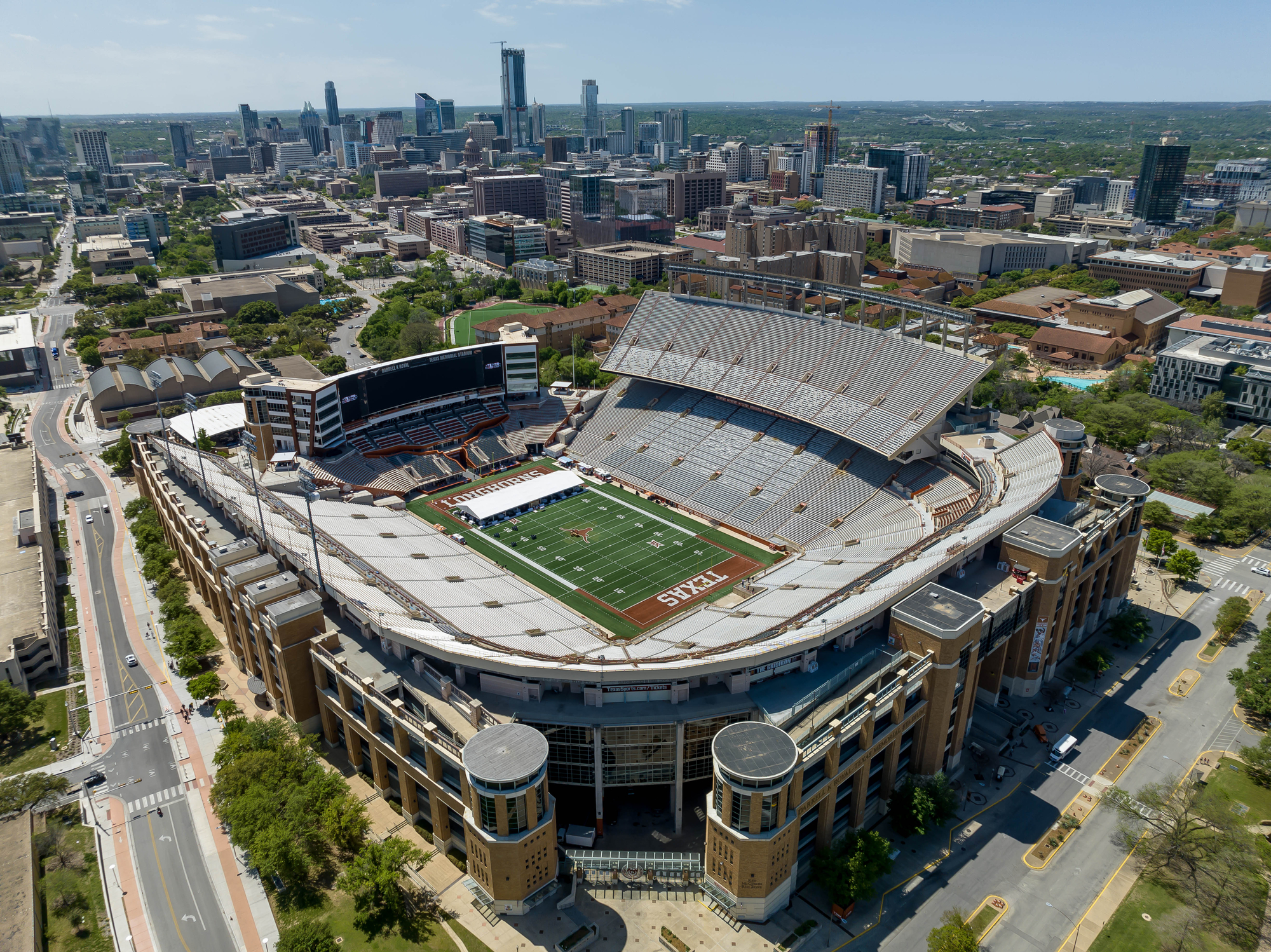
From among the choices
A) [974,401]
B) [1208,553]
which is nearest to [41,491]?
[974,401]

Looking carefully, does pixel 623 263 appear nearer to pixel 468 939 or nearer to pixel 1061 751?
pixel 1061 751

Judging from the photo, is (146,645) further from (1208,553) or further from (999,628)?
(1208,553)

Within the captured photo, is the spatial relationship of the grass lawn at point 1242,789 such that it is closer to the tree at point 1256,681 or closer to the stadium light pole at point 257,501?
the tree at point 1256,681

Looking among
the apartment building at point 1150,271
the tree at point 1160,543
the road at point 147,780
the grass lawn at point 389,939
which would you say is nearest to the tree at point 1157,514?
the tree at point 1160,543

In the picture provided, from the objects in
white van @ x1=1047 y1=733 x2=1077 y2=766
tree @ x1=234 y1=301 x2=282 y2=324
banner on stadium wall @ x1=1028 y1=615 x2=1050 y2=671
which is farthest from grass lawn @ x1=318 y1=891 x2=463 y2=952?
tree @ x1=234 y1=301 x2=282 y2=324

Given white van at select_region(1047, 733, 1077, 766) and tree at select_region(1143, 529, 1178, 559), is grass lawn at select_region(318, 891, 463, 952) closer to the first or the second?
white van at select_region(1047, 733, 1077, 766)
